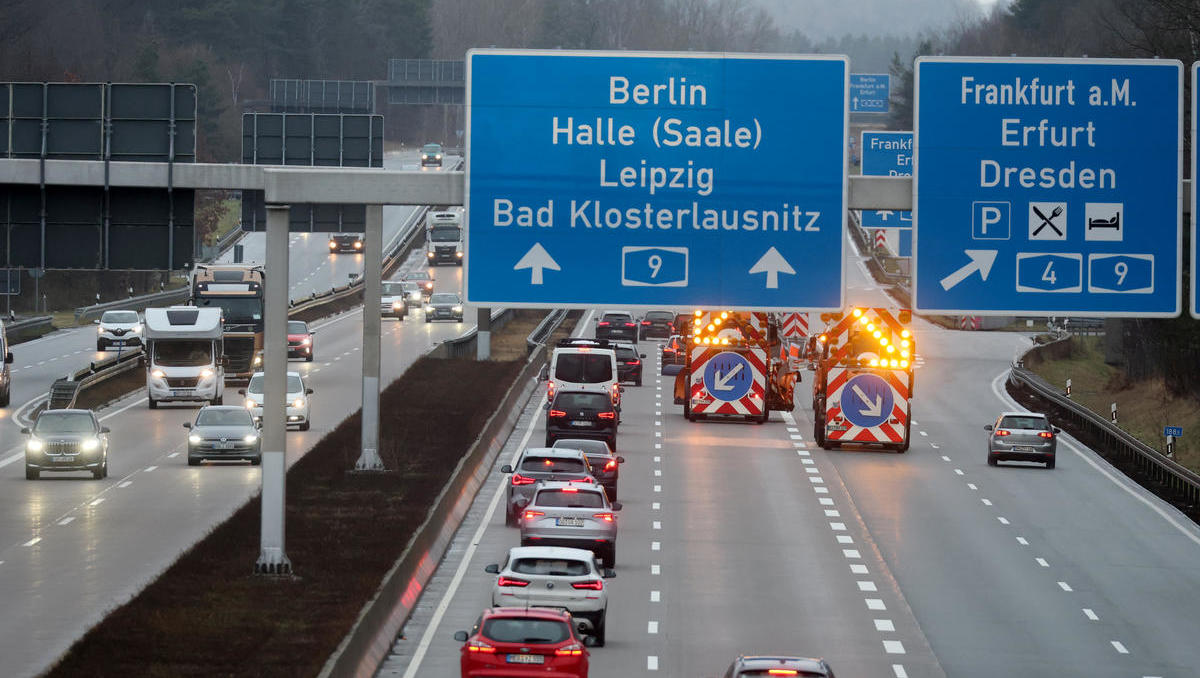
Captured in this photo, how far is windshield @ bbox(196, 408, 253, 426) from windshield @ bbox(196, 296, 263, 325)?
56.4ft

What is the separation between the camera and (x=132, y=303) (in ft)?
372

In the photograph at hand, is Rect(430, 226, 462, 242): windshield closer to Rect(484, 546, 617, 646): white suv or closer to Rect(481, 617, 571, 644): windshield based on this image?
Rect(484, 546, 617, 646): white suv

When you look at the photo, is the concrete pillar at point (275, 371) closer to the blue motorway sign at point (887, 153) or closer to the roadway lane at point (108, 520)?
the roadway lane at point (108, 520)

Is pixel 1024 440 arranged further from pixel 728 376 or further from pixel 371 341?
pixel 371 341

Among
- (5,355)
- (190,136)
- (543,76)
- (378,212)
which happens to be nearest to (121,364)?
(5,355)

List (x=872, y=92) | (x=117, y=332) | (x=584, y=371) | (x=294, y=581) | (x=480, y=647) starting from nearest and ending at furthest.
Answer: (x=480, y=647) → (x=294, y=581) → (x=584, y=371) → (x=117, y=332) → (x=872, y=92)

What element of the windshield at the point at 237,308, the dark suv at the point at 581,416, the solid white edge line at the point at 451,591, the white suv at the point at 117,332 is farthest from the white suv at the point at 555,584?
the white suv at the point at 117,332

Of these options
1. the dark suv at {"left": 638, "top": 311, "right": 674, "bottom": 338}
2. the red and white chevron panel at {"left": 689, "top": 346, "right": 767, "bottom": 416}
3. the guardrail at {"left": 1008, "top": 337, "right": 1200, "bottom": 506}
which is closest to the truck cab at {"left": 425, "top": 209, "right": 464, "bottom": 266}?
the dark suv at {"left": 638, "top": 311, "right": 674, "bottom": 338}

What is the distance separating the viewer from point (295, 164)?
42.2 meters

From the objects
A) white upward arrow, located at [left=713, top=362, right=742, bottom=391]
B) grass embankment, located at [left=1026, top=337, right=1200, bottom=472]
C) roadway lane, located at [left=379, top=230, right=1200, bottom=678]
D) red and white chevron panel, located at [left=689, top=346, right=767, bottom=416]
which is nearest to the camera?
roadway lane, located at [left=379, top=230, right=1200, bottom=678]

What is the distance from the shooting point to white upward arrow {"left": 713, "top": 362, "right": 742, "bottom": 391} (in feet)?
191

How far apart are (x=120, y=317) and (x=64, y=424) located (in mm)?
39286

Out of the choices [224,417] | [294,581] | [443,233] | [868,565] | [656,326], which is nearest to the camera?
[294,581]

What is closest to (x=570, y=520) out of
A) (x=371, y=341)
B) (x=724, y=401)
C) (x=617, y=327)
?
(x=371, y=341)
